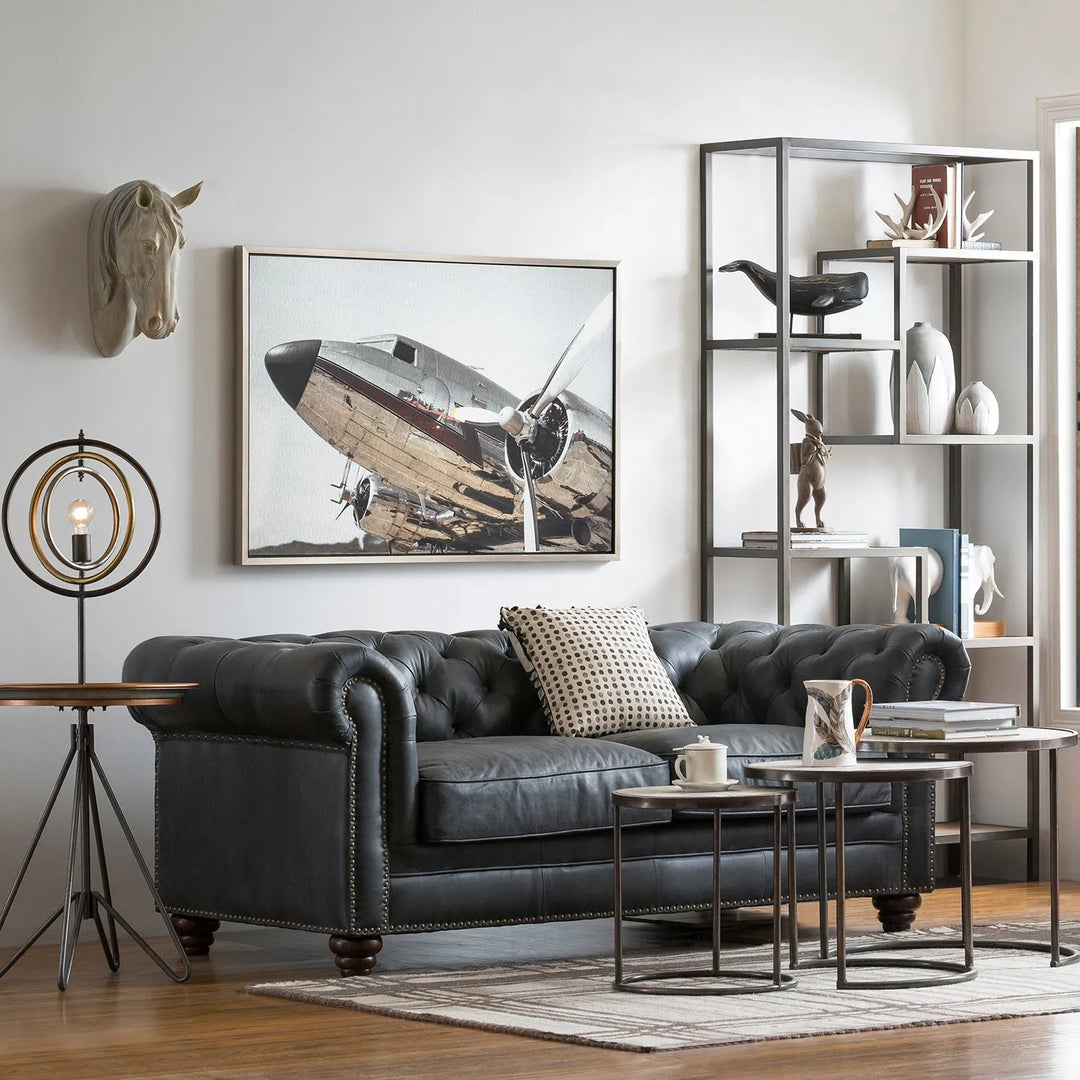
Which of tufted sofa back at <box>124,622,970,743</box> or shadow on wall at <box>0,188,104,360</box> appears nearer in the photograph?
tufted sofa back at <box>124,622,970,743</box>

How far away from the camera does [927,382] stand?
649 centimetres

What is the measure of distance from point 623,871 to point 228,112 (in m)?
2.28

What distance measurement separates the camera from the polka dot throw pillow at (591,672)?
17.4ft

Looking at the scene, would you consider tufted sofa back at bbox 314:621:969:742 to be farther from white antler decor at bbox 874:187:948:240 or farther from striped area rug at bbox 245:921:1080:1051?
white antler decor at bbox 874:187:948:240

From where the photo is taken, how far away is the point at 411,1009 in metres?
4.21

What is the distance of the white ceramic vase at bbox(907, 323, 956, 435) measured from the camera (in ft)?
21.3

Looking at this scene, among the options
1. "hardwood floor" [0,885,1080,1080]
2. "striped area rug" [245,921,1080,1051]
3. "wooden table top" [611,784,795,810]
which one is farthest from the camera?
Result: "wooden table top" [611,784,795,810]

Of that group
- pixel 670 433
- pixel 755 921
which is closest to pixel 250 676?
pixel 755 921

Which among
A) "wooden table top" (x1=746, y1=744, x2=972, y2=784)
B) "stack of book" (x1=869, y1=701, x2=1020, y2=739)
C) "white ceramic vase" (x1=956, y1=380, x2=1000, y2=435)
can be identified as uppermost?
"white ceramic vase" (x1=956, y1=380, x2=1000, y2=435)

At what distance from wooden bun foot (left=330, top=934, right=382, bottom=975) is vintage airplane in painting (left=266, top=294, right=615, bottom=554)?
141 cm

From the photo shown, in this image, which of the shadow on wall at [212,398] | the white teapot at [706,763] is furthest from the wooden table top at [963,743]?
the shadow on wall at [212,398]

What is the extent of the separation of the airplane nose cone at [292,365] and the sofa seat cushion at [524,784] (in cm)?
117

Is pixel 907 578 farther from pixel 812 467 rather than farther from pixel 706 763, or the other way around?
pixel 706 763

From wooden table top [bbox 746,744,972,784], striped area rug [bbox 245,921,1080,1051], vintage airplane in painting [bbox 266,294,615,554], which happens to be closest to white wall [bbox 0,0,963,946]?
vintage airplane in painting [bbox 266,294,615,554]
